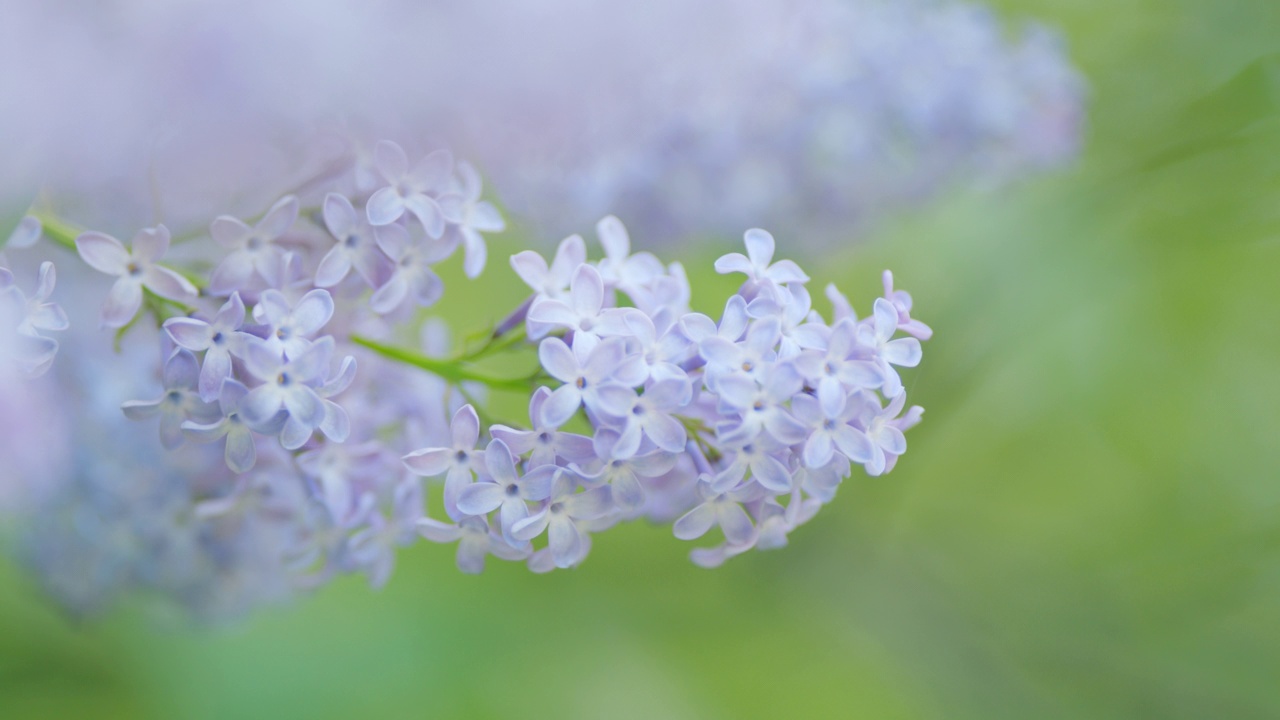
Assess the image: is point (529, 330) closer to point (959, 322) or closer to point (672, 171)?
point (672, 171)

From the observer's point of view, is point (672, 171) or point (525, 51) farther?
point (672, 171)

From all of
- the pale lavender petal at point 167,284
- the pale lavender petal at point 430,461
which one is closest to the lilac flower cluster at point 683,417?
the pale lavender petal at point 430,461

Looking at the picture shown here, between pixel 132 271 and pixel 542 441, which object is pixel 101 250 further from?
pixel 542 441

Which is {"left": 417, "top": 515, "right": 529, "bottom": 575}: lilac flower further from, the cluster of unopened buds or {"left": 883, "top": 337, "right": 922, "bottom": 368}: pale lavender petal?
{"left": 883, "top": 337, "right": 922, "bottom": 368}: pale lavender petal

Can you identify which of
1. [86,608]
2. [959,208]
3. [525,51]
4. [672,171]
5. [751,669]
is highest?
[959,208]

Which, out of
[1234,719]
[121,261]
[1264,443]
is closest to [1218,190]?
[1264,443]

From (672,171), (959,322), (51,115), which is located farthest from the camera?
(959,322)
